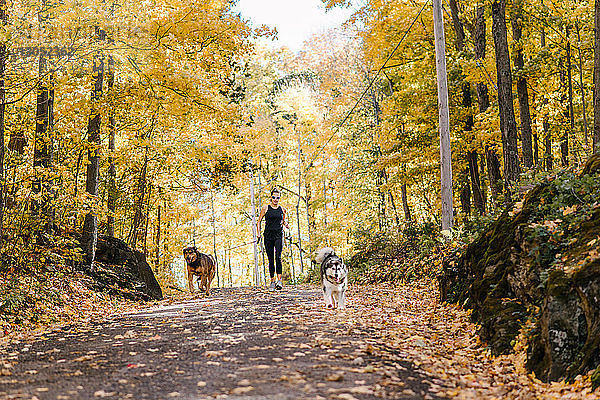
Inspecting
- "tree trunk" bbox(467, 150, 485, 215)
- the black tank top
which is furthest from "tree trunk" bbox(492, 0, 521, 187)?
"tree trunk" bbox(467, 150, 485, 215)

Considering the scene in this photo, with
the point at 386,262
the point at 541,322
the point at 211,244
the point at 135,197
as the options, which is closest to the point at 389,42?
the point at 386,262

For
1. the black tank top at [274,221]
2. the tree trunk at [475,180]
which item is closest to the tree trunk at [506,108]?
the black tank top at [274,221]

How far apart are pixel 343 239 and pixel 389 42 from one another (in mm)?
17271

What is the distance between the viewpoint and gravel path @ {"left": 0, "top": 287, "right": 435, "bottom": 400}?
4223 mm

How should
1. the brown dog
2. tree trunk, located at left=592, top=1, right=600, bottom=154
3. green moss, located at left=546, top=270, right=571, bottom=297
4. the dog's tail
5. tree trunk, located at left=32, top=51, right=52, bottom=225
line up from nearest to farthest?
1. green moss, located at left=546, top=270, right=571, bottom=297
2. the dog's tail
3. tree trunk, located at left=32, top=51, right=52, bottom=225
4. tree trunk, located at left=592, top=1, right=600, bottom=154
5. the brown dog

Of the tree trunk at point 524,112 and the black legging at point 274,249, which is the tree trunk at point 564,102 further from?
the black legging at point 274,249

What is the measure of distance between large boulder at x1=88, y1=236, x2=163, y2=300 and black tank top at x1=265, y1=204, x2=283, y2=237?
3.63m

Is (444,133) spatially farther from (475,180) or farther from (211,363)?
(211,363)

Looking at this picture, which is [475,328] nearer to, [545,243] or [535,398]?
[545,243]

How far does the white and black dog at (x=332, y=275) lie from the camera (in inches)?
352

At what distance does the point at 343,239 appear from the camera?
32875 millimetres

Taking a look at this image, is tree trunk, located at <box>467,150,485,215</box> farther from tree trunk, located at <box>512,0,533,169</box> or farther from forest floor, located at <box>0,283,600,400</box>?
forest floor, located at <box>0,283,600,400</box>

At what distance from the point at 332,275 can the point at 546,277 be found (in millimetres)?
4104

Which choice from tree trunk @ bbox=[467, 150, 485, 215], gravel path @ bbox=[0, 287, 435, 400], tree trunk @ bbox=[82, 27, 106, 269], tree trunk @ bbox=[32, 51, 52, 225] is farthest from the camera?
tree trunk @ bbox=[467, 150, 485, 215]
